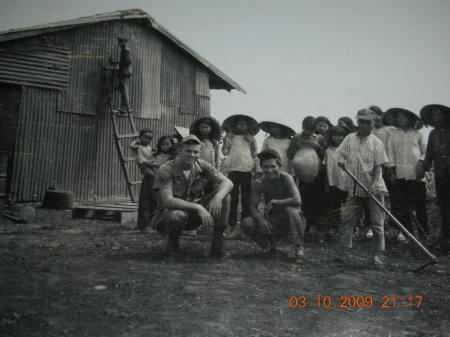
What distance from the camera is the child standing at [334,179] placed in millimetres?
5949

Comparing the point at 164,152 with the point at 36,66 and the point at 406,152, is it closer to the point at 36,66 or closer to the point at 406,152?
the point at 406,152

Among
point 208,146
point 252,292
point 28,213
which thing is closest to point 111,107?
point 28,213

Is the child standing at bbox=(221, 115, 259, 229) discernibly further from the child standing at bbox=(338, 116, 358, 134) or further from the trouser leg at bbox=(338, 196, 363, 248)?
the trouser leg at bbox=(338, 196, 363, 248)

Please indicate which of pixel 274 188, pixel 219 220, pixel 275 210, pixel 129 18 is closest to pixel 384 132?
pixel 274 188

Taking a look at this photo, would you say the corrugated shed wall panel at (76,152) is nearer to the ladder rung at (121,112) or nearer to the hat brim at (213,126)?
the ladder rung at (121,112)

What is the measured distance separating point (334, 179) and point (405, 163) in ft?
3.62

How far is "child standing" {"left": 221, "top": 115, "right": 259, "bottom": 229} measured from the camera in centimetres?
653

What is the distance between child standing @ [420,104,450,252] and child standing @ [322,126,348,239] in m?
1.25

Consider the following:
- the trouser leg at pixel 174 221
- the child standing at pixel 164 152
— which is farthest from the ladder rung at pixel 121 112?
the trouser leg at pixel 174 221

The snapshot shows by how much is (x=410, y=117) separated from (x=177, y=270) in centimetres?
430

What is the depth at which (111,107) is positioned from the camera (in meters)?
10.4

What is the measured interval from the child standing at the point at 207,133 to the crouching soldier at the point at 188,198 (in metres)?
1.63

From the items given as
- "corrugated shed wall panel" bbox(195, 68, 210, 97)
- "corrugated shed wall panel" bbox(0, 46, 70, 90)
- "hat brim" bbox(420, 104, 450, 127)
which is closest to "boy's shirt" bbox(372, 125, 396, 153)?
"hat brim" bbox(420, 104, 450, 127)

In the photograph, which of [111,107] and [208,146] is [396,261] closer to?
[208,146]
